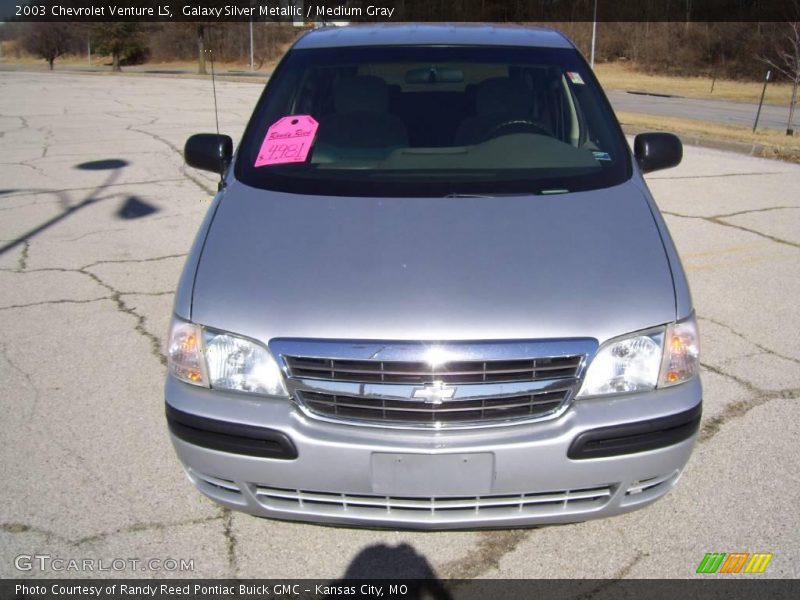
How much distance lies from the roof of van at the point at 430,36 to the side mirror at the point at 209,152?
0.69 metres

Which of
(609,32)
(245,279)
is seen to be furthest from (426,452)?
(609,32)

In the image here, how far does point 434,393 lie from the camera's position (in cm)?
228

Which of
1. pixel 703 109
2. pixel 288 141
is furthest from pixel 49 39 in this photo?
pixel 288 141

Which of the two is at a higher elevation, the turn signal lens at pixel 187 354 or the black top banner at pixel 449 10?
the black top banner at pixel 449 10

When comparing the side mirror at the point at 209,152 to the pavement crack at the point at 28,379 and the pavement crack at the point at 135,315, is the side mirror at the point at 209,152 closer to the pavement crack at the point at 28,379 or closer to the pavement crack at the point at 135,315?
the pavement crack at the point at 135,315

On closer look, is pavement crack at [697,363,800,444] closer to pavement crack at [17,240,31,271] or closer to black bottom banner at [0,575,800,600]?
black bottom banner at [0,575,800,600]

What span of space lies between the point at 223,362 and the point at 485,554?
117cm

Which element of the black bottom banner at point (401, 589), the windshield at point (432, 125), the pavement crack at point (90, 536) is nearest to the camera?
the black bottom banner at point (401, 589)

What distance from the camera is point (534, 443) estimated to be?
2.27 meters

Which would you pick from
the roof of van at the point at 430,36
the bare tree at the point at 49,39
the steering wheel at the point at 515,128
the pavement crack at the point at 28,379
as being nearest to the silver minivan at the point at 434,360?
the steering wheel at the point at 515,128

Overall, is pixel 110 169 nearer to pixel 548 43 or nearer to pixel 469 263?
pixel 548 43

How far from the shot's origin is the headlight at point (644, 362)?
2.36 meters

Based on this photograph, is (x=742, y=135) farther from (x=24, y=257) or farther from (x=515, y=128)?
(x=24, y=257)

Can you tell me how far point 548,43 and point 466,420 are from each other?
2359 millimetres
